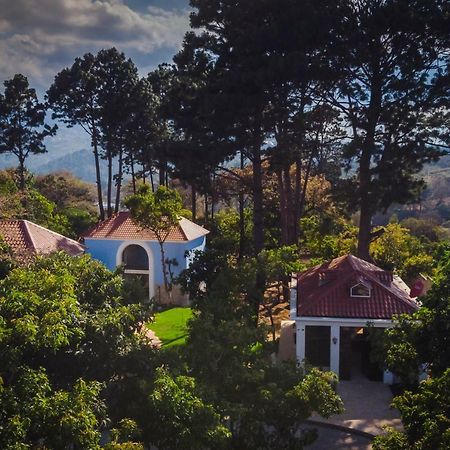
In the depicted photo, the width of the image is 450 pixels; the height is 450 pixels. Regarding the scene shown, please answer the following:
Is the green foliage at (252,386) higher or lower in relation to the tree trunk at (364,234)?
lower

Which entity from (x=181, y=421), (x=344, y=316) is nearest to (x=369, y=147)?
(x=344, y=316)

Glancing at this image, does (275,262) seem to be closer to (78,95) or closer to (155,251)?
(155,251)

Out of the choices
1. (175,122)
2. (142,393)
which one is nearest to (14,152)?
(175,122)

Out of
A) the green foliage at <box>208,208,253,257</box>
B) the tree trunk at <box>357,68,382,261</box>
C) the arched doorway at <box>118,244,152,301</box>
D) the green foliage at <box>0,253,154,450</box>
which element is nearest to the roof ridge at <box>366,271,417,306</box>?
the tree trunk at <box>357,68,382,261</box>

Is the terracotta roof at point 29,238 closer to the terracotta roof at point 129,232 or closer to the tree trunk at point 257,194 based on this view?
the terracotta roof at point 129,232

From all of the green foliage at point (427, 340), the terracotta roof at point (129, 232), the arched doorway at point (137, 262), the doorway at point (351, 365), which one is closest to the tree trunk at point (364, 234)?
the doorway at point (351, 365)

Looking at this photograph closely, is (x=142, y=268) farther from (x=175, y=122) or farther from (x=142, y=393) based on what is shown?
(x=142, y=393)

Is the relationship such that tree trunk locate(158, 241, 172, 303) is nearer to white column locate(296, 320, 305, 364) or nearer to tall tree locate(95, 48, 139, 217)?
white column locate(296, 320, 305, 364)
